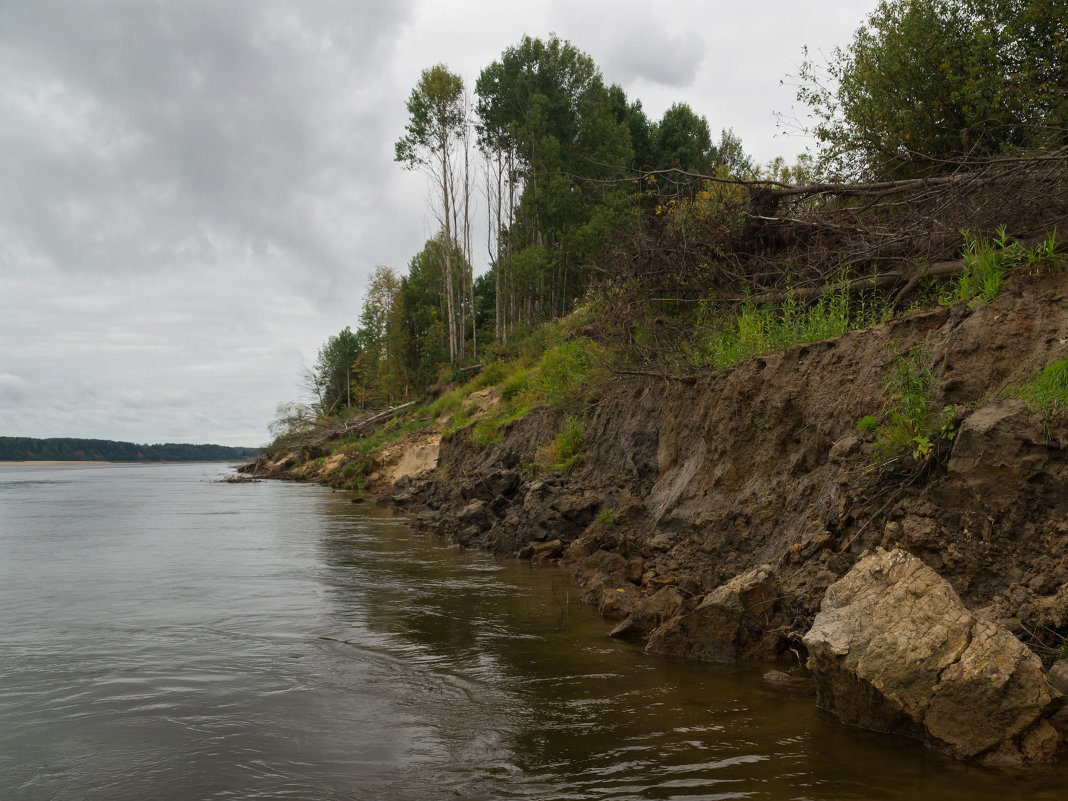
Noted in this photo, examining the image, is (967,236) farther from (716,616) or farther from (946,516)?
(716,616)

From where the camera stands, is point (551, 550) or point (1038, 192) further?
point (551, 550)

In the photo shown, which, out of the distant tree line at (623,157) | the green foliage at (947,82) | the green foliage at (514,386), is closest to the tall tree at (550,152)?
the distant tree line at (623,157)

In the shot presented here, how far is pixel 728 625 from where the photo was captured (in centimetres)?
571

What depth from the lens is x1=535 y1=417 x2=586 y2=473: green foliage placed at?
44.1 feet

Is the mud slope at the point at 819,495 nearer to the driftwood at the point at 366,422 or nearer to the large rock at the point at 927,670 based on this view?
the large rock at the point at 927,670

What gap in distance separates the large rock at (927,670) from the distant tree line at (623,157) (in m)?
4.80

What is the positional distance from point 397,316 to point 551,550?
4117cm

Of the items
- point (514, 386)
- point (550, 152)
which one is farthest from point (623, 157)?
point (514, 386)

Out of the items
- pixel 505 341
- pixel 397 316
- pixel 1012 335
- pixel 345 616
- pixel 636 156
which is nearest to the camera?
pixel 1012 335

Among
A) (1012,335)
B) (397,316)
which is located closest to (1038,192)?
(1012,335)

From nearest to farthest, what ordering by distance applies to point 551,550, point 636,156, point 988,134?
point 551,550
point 988,134
point 636,156

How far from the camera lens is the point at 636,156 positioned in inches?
1519

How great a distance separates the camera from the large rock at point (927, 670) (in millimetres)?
3715

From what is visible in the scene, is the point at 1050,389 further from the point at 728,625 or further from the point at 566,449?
the point at 566,449
